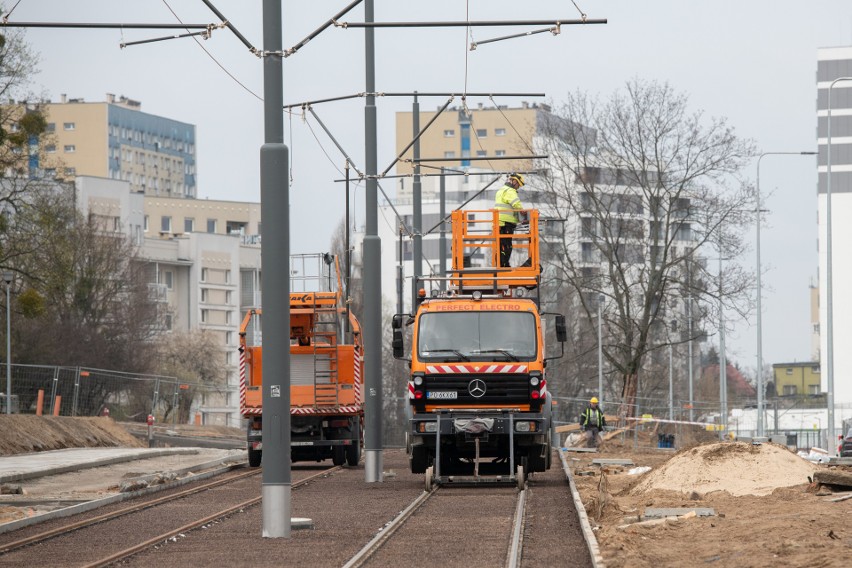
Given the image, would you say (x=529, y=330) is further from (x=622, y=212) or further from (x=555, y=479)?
(x=622, y=212)

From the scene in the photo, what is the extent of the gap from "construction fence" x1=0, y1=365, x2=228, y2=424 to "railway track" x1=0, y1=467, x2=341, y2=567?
77.8 ft

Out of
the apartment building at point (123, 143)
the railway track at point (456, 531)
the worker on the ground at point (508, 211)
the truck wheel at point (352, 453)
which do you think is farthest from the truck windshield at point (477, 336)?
the apartment building at point (123, 143)

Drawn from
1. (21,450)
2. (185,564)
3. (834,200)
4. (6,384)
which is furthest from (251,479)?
(834,200)

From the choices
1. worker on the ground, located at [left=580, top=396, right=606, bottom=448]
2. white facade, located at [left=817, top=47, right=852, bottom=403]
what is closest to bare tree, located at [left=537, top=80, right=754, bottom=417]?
worker on the ground, located at [left=580, top=396, right=606, bottom=448]

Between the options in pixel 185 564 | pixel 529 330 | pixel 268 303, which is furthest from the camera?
pixel 529 330

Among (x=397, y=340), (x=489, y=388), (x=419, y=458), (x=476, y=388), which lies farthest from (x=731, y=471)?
(x=397, y=340)

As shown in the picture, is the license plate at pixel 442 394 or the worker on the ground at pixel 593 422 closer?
the license plate at pixel 442 394

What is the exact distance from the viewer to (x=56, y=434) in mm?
43062

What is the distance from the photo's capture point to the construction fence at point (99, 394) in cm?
5119

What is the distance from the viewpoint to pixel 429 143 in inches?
5610

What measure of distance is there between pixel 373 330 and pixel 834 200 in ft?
346

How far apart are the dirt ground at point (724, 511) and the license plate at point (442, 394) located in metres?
2.55

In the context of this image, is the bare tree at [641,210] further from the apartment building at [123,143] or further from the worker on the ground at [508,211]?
the apartment building at [123,143]

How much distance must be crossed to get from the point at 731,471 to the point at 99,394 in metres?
33.7
